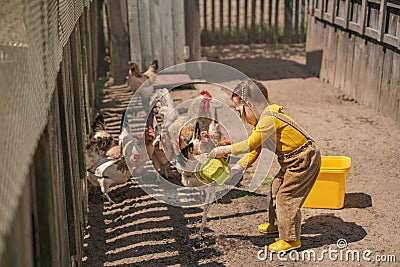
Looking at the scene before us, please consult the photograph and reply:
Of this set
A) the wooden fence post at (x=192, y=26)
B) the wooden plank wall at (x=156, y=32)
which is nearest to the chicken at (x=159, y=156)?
the wooden plank wall at (x=156, y=32)

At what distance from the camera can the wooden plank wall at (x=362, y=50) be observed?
9031 mm

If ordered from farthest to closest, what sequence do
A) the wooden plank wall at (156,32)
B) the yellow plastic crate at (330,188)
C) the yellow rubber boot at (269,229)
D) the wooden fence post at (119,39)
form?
1. the wooden fence post at (119,39)
2. the wooden plank wall at (156,32)
3. the yellow plastic crate at (330,188)
4. the yellow rubber boot at (269,229)

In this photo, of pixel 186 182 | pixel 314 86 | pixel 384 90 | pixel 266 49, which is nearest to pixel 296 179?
pixel 186 182

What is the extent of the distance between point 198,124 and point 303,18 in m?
10.0

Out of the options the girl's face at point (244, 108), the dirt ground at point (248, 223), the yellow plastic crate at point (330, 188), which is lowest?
the dirt ground at point (248, 223)

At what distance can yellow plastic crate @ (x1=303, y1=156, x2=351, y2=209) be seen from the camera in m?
6.10

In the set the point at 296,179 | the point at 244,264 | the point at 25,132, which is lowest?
the point at 244,264

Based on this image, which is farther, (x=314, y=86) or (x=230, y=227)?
(x=314, y=86)

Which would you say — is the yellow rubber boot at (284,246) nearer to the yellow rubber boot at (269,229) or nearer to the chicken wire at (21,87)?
the yellow rubber boot at (269,229)

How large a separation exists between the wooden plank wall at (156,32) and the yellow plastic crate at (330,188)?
18.9ft

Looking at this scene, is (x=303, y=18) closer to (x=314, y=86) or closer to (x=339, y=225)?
(x=314, y=86)

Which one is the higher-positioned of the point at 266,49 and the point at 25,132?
the point at 25,132

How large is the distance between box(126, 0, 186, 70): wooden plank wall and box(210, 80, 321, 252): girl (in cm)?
634

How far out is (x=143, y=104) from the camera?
9898mm
